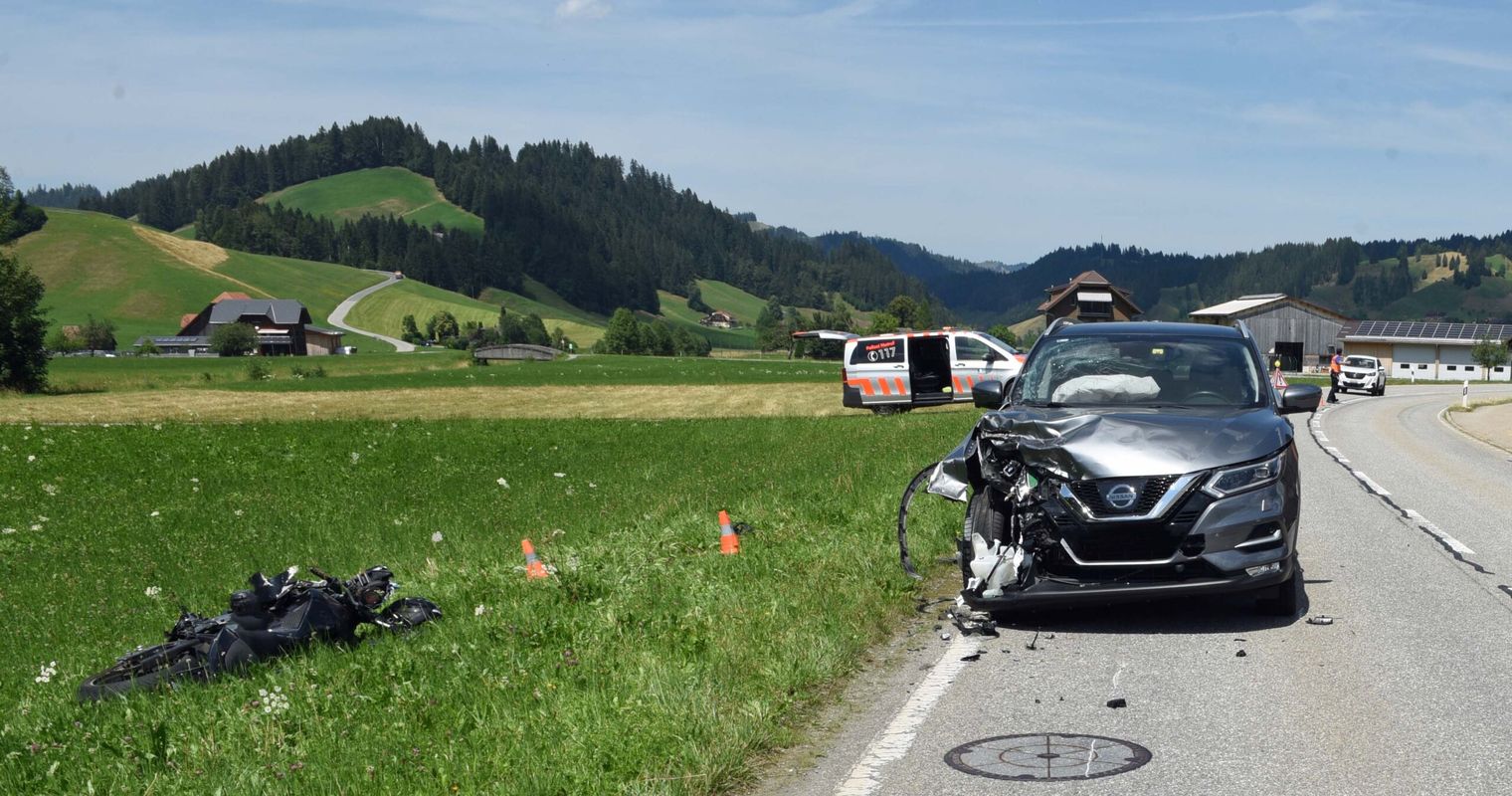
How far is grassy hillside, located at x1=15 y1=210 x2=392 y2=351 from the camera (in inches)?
6097

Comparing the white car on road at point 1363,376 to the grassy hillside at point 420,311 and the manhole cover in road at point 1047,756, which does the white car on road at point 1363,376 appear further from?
the grassy hillside at point 420,311

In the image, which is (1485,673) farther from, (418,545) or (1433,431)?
(1433,431)

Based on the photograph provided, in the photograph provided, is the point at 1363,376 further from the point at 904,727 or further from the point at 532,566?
the point at 904,727

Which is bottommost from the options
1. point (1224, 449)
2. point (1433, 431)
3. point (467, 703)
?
point (1433, 431)

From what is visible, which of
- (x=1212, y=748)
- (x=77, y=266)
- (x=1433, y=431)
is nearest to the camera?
(x=1212, y=748)

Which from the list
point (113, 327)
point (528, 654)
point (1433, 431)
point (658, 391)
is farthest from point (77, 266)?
point (528, 654)

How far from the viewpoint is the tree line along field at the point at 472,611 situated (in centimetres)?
533

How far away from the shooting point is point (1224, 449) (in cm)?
760

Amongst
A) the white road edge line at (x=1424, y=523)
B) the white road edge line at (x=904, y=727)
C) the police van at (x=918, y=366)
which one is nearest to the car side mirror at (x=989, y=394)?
the white road edge line at (x=904, y=727)

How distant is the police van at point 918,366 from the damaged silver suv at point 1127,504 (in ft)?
76.4

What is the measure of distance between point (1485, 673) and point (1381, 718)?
1.15 metres

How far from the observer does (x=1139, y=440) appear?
765 cm

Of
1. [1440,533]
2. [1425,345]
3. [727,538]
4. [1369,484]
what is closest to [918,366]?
[1369,484]

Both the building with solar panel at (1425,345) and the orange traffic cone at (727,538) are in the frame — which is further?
the building with solar panel at (1425,345)
